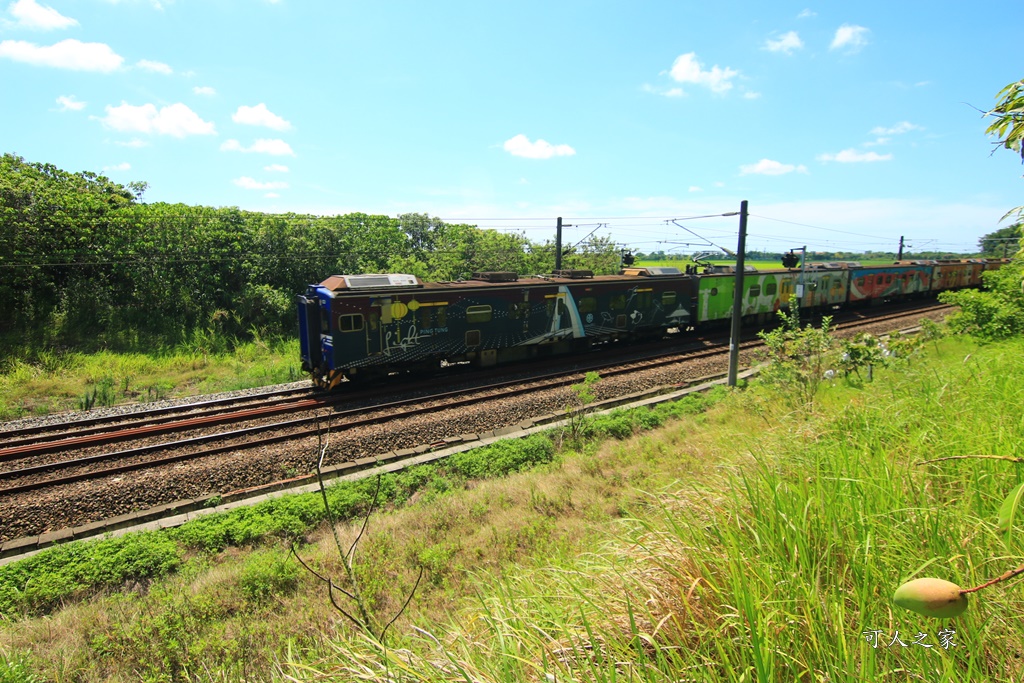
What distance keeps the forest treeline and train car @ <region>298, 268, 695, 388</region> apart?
929 cm

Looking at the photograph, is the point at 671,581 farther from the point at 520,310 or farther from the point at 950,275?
the point at 950,275

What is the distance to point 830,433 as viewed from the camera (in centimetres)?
416

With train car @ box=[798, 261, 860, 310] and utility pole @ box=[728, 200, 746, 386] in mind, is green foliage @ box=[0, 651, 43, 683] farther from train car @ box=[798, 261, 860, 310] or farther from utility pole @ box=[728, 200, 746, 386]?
train car @ box=[798, 261, 860, 310]

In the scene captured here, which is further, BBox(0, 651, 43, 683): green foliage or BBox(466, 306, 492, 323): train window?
BBox(466, 306, 492, 323): train window

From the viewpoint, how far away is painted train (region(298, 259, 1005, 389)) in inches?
542

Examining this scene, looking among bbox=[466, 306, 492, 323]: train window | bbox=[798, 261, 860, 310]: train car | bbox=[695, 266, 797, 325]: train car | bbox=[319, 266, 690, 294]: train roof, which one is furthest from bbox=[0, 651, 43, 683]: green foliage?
bbox=[798, 261, 860, 310]: train car

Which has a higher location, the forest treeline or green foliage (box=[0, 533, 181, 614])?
the forest treeline

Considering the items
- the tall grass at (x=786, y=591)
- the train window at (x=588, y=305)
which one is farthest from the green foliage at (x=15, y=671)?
the train window at (x=588, y=305)

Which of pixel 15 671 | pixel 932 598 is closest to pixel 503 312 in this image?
pixel 15 671

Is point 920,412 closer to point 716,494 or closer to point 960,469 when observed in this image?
point 960,469

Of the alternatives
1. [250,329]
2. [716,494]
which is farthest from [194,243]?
[716,494]

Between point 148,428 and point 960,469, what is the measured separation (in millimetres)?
12984

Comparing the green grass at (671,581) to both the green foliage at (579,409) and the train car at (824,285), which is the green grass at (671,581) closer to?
the green foliage at (579,409)

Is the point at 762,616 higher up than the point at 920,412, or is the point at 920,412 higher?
the point at 920,412
